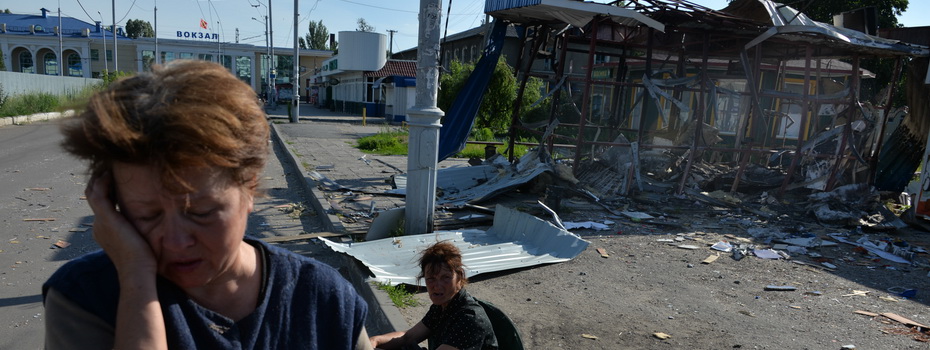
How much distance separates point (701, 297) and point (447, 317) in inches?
105

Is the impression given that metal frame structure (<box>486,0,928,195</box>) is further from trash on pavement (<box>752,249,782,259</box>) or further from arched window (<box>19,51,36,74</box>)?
arched window (<box>19,51,36,74</box>)

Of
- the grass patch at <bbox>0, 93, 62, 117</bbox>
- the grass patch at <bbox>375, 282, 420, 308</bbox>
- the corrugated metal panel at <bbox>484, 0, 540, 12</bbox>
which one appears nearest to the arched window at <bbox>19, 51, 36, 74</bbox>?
the grass patch at <bbox>0, 93, 62, 117</bbox>

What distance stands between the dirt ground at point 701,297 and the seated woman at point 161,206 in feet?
9.65

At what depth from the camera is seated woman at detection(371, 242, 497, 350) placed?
126 inches

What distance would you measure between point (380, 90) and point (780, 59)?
109 feet

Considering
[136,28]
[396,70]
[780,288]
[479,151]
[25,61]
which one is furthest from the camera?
[136,28]

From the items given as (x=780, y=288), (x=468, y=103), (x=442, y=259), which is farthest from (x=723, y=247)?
(x=468, y=103)

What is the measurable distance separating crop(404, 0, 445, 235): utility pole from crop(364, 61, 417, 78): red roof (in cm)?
3658

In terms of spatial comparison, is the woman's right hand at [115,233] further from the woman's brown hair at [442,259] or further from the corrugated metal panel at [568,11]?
the corrugated metal panel at [568,11]

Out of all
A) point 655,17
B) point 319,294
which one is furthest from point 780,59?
point 319,294

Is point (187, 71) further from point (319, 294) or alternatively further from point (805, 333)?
point (805, 333)

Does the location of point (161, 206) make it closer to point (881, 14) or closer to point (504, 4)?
point (504, 4)

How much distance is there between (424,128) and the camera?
6496 millimetres

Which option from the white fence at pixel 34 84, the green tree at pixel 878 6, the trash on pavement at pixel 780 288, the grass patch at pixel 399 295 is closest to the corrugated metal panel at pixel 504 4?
the trash on pavement at pixel 780 288
